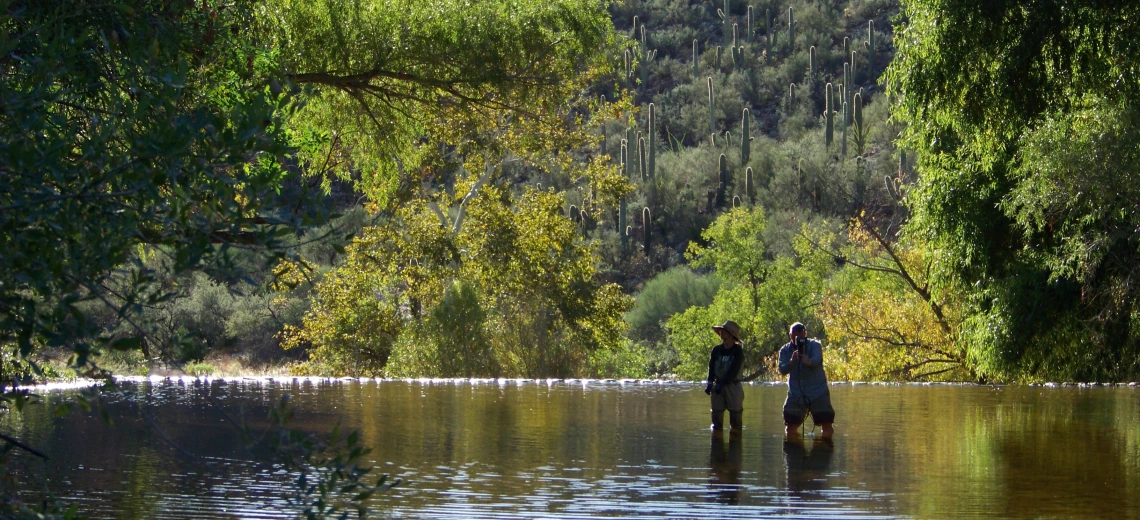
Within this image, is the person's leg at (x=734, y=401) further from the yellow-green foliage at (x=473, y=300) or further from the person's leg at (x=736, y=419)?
the yellow-green foliage at (x=473, y=300)

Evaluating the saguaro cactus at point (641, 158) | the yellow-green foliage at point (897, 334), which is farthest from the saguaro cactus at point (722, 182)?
the yellow-green foliage at point (897, 334)

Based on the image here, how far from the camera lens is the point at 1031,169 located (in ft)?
52.6

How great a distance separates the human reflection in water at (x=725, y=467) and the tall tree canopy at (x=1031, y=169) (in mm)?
4996

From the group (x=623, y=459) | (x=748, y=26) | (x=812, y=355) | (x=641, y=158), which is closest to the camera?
(x=623, y=459)

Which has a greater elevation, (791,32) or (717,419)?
(791,32)

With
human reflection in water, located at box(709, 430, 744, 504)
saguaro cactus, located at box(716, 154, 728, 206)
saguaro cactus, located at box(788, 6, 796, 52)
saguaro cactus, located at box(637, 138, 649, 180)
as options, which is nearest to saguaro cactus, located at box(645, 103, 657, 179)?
saguaro cactus, located at box(637, 138, 649, 180)

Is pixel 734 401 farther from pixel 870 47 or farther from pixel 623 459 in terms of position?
pixel 870 47

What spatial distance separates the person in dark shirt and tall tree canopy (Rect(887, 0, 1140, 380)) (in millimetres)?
4062

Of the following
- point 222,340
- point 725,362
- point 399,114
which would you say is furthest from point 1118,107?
point 222,340

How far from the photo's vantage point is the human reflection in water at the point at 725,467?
28.4ft

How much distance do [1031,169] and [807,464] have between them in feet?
24.4

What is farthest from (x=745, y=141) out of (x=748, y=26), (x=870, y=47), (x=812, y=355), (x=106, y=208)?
(x=106, y=208)

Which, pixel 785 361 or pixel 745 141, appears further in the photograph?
pixel 745 141

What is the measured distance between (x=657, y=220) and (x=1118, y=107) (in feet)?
165
